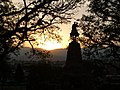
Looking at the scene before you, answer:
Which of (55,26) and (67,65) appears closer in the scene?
(55,26)

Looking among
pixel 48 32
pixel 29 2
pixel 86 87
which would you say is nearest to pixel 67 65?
pixel 86 87

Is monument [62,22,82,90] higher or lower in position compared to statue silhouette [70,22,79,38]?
lower

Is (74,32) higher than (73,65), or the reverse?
(74,32)

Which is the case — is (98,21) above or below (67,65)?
above

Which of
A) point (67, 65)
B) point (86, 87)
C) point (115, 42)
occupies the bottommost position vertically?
point (86, 87)

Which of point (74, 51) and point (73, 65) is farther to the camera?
point (74, 51)

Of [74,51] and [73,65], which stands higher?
[74,51]

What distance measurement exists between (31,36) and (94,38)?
1164cm

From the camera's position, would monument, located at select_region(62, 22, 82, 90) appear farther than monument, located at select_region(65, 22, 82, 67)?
No

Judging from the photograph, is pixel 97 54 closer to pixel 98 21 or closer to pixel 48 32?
pixel 98 21

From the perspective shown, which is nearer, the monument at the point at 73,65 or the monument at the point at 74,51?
the monument at the point at 73,65

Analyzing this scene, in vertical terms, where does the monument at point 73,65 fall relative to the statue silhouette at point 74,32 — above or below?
below

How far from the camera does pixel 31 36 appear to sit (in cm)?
1791

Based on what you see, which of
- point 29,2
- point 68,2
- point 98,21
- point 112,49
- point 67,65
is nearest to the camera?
point 29,2
